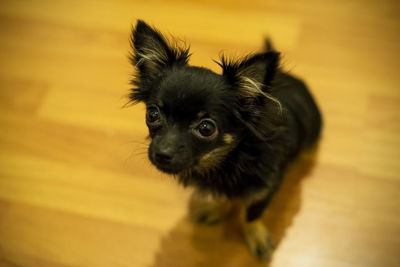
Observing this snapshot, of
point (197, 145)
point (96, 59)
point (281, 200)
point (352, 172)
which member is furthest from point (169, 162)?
point (96, 59)

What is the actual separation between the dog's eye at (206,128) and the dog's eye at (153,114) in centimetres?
18

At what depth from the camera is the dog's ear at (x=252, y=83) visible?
1.41 metres

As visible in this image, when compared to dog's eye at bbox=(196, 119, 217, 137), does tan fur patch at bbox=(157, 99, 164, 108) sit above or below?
above

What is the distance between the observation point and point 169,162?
1.50 m

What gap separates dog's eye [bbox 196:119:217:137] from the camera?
1518 mm

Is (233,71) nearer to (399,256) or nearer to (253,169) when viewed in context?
(253,169)

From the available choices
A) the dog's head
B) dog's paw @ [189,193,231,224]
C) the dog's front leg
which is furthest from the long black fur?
dog's paw @ [189,193,231,224]

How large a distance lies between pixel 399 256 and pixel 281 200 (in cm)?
67

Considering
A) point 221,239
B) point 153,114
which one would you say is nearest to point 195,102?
point 153,114

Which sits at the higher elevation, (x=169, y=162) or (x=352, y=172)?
(x=169, y=162)

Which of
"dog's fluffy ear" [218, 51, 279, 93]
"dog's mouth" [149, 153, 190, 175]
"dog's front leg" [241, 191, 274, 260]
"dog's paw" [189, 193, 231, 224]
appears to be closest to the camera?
"dog's fluffy ear" [218, 51, 279, 93]

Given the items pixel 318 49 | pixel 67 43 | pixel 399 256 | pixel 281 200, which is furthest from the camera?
pixel 67 43

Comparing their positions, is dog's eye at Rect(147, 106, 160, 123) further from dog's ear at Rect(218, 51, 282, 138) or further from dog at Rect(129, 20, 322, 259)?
dog's ear at Rect(218, 51, 282, 138)

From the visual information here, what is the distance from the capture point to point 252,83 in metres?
1.45
